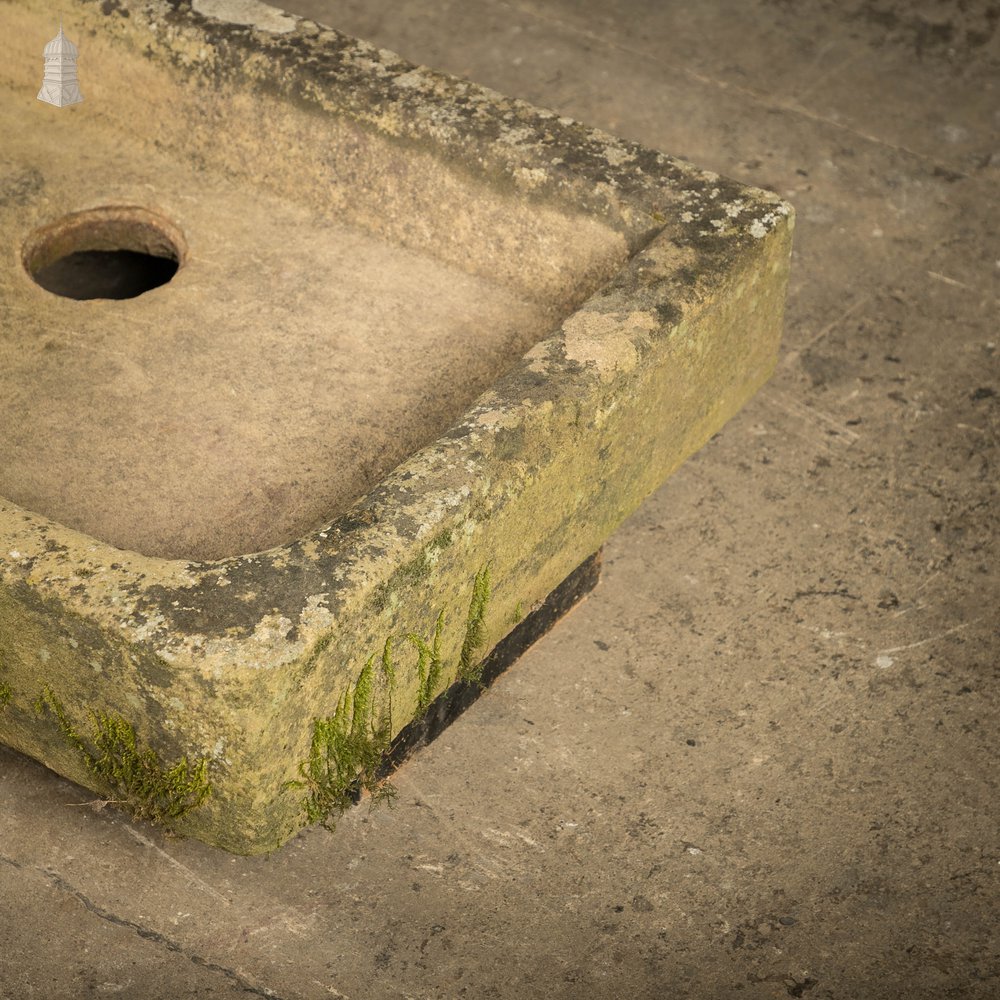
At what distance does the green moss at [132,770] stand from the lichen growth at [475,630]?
0.64 metres

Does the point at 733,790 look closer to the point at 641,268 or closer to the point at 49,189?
the point at 641,268

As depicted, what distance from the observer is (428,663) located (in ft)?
10.9

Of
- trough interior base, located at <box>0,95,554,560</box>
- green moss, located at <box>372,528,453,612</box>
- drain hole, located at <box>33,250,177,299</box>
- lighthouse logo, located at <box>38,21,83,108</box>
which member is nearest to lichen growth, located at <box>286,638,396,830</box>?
green moss, located at <box>372,528,453,612</box>

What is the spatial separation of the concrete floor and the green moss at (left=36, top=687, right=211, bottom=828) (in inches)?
8.1

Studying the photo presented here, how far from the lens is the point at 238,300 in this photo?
4.00m

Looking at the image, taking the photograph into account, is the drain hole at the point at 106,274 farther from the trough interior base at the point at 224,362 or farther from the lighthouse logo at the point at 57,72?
the lighthouse logo at the point at 57,72

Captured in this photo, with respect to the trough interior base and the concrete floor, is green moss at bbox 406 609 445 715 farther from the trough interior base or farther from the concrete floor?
the trough interior base

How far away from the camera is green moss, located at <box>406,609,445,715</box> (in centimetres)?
324

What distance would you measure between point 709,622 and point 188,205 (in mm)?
1671

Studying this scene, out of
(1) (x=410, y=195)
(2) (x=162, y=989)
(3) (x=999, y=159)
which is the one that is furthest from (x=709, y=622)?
(3) (x=999, y=159)

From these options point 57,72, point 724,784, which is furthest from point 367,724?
point 57,72

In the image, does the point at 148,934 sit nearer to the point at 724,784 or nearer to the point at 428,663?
the point at 428,663

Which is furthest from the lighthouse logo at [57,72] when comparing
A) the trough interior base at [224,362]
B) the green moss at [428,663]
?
the green moss at [428,663]

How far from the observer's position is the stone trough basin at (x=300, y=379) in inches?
117
